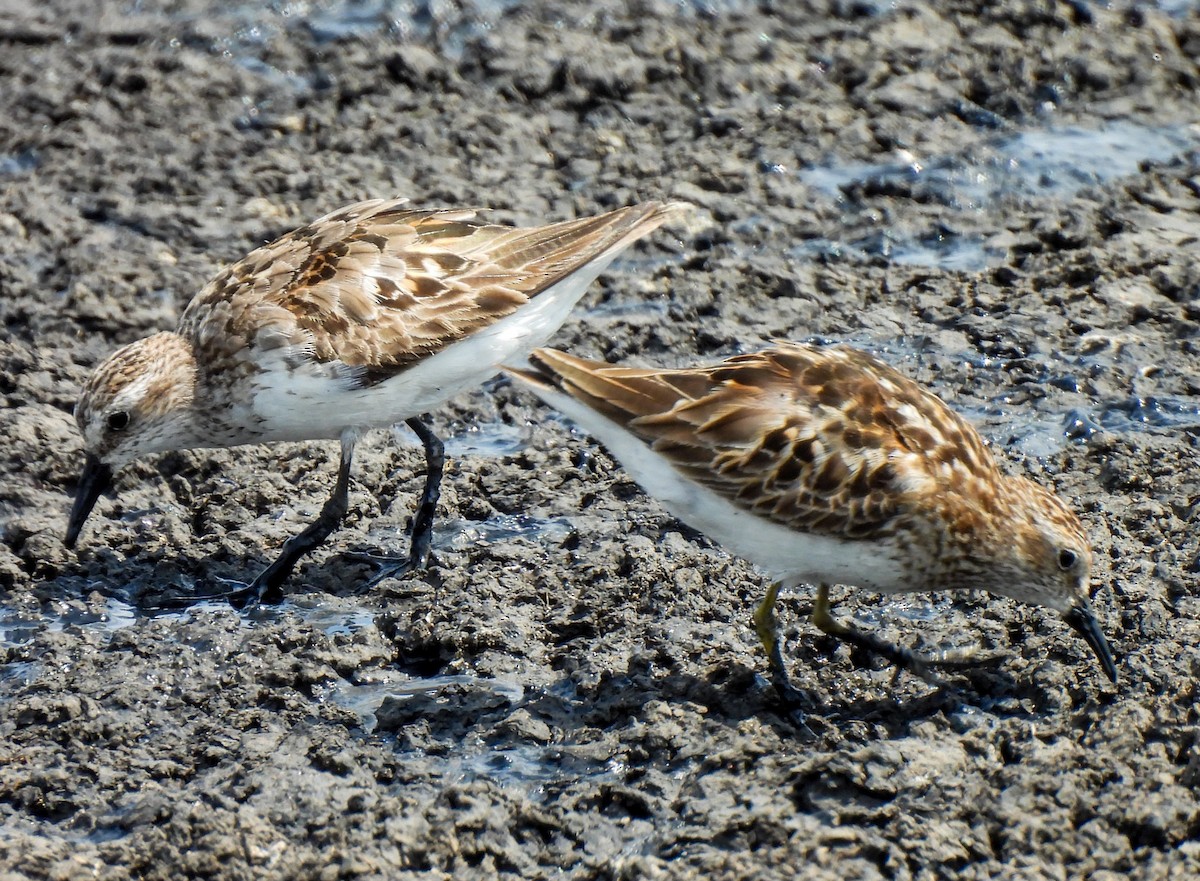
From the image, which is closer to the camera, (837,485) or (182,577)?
(837,485)

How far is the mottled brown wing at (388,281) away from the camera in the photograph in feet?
23.4

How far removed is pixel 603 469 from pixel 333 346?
1.69 m

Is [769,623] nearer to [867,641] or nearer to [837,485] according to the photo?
[867,641]

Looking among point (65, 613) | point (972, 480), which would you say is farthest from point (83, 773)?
point (972, 480)

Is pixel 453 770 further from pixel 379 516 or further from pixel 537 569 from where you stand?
pixel 379 516

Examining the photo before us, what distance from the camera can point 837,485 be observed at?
6.15 metres

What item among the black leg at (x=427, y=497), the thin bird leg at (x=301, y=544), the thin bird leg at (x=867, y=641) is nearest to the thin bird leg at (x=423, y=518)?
the black leg at (x=427, y=497)

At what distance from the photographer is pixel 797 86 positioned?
37.7 feet

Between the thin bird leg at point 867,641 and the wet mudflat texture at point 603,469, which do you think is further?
the thin bird leg at point 867,641

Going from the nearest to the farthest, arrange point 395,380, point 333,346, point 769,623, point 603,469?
1. point 769,623
2. point 333,346
3. point 395,380
4. point 603,469

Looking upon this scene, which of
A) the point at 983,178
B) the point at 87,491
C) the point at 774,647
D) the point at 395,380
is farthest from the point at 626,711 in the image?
the point at 983,178

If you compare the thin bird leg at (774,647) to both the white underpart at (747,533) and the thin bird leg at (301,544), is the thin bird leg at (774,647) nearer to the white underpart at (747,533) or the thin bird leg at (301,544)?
the white underpart at (747,533)

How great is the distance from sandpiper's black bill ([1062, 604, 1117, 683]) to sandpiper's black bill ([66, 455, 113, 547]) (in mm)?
4505

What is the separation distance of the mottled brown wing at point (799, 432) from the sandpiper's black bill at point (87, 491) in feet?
7.84
